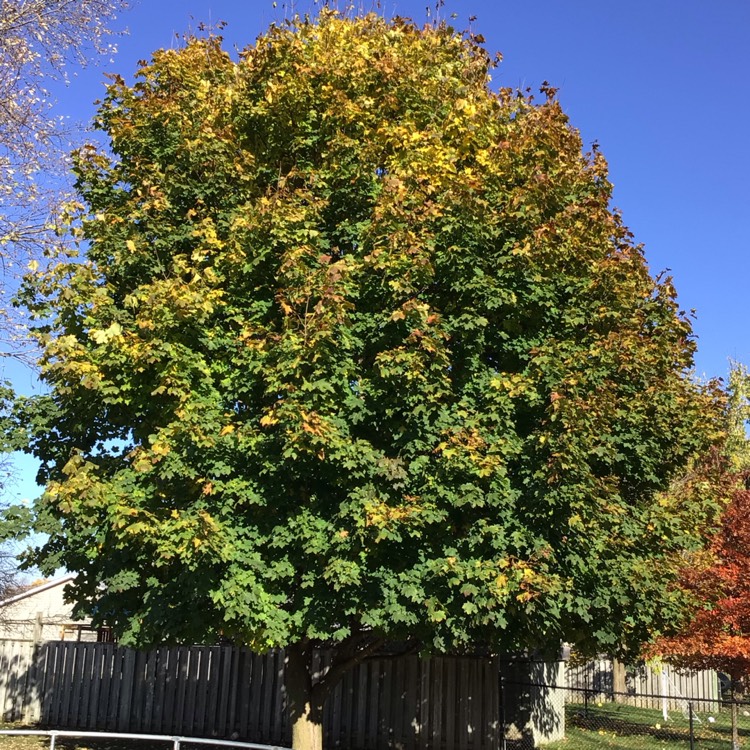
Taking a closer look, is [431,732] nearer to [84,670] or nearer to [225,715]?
[225,715]

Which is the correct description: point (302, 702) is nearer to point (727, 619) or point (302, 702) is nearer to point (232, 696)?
point (232, 696)

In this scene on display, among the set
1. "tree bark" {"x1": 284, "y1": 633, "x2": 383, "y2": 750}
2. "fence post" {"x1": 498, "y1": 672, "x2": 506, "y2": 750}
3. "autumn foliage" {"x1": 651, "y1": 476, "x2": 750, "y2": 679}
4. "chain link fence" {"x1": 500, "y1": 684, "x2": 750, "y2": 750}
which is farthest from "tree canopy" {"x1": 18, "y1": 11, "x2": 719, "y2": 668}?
"autumn foliage" {"x1": 651, "y1": 476, "x2": 750, "y2": 679}

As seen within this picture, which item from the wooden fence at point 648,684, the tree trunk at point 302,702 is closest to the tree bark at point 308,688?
the tree trunk at point 302,702

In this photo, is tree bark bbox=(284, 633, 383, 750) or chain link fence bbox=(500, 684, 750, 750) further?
chain link fence bbox=(500, 684, 750, 750)

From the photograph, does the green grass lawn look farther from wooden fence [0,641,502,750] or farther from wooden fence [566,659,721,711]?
wooden fence [0,641,502,750]

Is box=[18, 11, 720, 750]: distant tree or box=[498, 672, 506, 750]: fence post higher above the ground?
box=[18, 11, 720, 750]: distant tree

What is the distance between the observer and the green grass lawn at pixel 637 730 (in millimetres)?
15930

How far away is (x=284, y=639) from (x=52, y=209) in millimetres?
6002

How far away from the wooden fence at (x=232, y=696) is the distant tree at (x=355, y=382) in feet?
11.4

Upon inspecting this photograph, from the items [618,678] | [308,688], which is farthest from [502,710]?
[618,678]

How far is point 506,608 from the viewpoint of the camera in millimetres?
8586

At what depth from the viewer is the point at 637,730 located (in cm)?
1869

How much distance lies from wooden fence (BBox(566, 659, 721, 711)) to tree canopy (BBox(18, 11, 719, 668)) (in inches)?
675

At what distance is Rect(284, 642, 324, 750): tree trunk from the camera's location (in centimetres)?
1101
